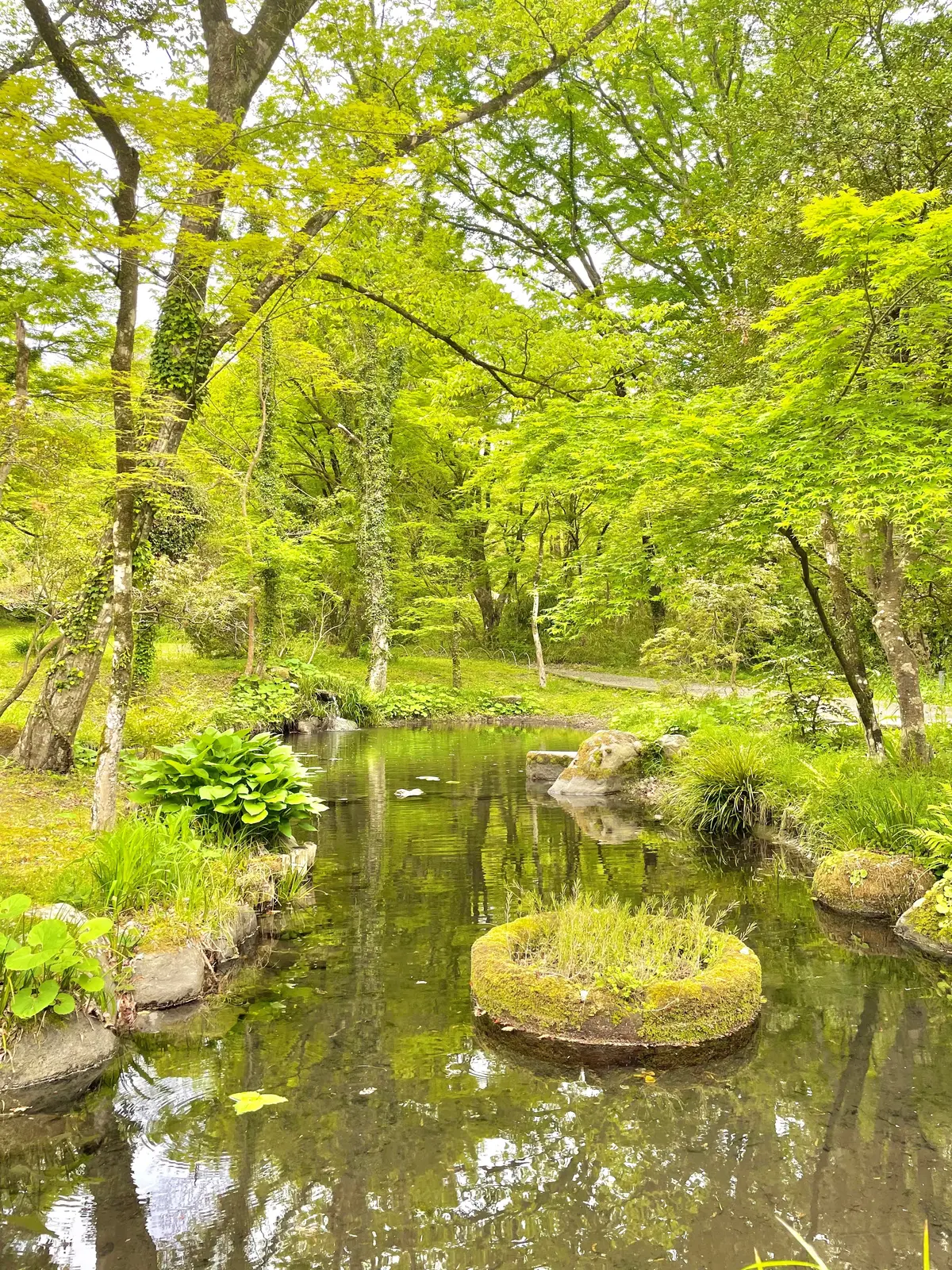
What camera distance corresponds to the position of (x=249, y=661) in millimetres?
18422

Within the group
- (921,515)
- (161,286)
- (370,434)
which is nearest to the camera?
(921,515)

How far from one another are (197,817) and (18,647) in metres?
17.1

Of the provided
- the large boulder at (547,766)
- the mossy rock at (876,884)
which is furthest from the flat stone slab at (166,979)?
the large boulder at (547,766)

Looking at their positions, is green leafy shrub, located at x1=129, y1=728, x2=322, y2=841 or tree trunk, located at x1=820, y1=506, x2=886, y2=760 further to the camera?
tree trunk, located at x1=820, y1=506, x2=886, y2=760

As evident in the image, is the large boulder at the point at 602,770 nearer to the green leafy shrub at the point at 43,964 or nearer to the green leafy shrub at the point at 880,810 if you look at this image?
the green leafy shrub at the point at 880,810

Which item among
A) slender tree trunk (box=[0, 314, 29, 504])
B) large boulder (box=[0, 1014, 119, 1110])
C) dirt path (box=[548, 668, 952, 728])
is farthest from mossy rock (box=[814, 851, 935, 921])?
slender tree trunk (box=[0, 314, 29, 504])

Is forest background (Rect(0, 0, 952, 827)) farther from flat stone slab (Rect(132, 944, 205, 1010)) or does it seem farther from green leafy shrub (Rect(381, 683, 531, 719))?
green leafy shrub (Rect(381, 683, 531, 719))

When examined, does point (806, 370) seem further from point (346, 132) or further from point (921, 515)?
point (346, 132)

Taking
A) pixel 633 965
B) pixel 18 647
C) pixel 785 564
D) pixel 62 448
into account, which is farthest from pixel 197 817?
pixel 18 647

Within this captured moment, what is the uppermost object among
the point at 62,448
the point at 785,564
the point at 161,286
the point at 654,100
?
the point at 654,100

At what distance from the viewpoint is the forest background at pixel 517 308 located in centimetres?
571

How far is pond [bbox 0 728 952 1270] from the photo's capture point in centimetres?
266

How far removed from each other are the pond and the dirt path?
6289 millimetres

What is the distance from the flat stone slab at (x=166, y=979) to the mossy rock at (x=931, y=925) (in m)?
5.14
